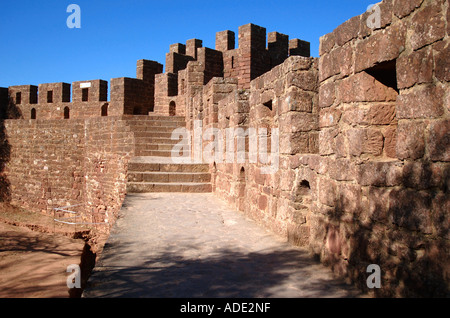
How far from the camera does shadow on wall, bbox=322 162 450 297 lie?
2.41m

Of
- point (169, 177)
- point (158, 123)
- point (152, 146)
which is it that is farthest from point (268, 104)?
point (158, 123)

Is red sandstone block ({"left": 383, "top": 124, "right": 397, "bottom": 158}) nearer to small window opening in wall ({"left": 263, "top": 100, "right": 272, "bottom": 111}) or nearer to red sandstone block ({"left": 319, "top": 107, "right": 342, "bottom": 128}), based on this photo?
red sandstone block ({"left": 319, "top": 107, "right": 342, "bottom": 128})

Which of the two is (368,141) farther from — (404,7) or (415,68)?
(404,7)

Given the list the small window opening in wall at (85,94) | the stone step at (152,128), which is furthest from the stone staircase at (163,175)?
the small window opening in wall at (85,94)

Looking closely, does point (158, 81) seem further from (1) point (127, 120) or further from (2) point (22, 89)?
(2) point (22, 89)

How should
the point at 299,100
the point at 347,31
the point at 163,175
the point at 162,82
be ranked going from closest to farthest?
the point at 347,31 < the point at 299,100 < the point at 163,175 < the point at 162,82

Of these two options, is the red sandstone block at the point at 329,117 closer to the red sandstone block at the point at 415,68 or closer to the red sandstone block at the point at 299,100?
the red sandstone block at the point at 299,100

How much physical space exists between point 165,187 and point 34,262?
123 inches

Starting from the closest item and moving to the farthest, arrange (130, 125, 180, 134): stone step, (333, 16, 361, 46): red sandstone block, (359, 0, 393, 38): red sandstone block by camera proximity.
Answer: (359, 0, 393, 38): red sandstone block
(333, 16, 361, 46): red sandstone block
(130, 125, 180, 134): stone step

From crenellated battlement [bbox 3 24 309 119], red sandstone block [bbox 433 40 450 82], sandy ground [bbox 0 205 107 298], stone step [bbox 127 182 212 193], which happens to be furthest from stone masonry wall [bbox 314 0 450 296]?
crenellated battlement [bbox 3 24 309 119]

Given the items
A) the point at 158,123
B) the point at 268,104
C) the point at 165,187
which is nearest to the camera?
the point at 268,104

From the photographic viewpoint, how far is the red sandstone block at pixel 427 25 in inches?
96.8

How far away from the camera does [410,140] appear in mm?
2691

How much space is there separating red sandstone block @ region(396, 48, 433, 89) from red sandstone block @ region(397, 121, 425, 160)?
267 mm
